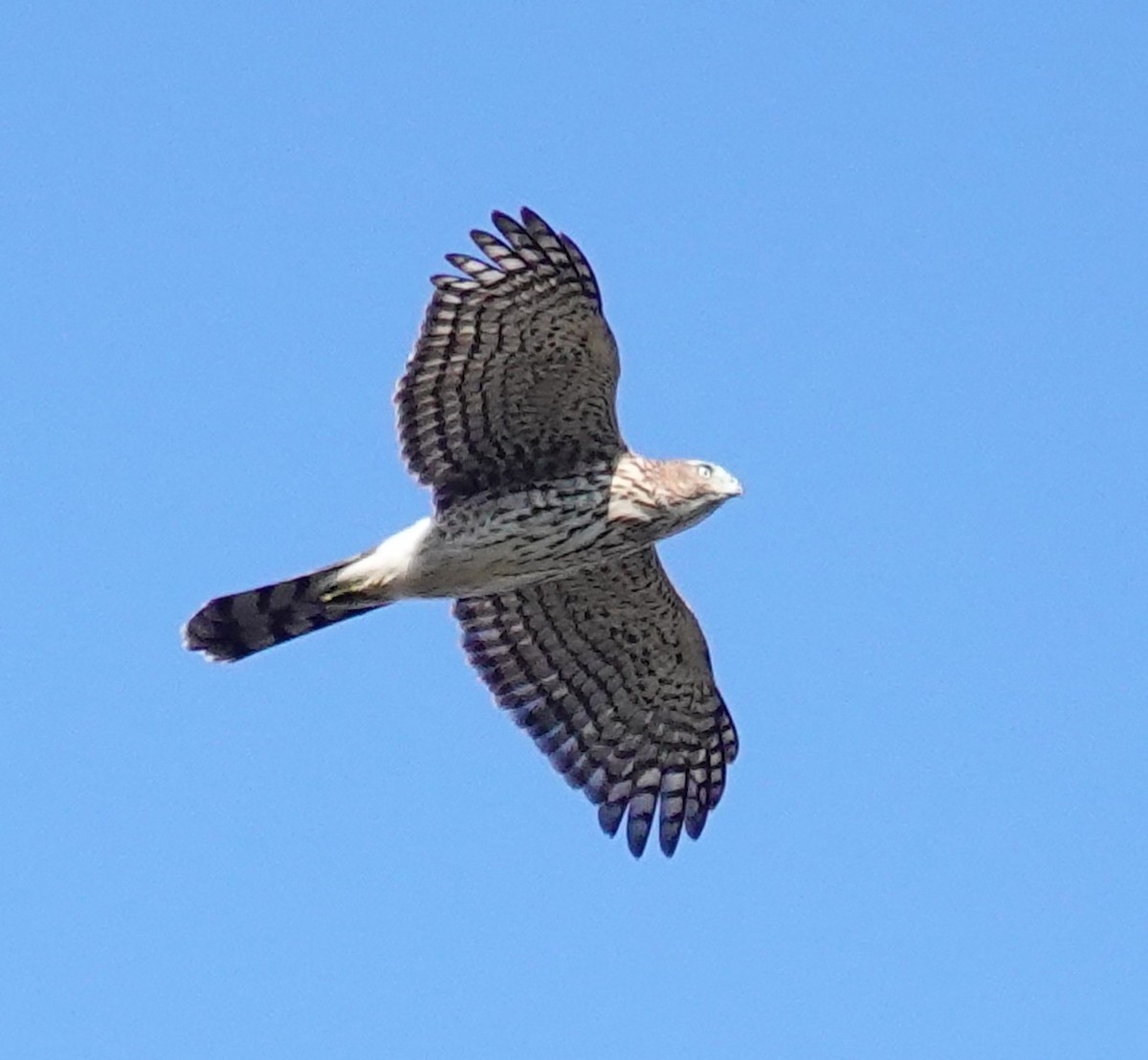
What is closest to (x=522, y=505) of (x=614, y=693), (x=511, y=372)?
(x=511, y=372)

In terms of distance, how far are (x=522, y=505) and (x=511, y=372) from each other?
26.1 inches

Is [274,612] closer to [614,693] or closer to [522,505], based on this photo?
[522,505]

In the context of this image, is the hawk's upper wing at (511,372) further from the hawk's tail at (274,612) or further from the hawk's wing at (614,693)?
the hawk's wing at (614,693)

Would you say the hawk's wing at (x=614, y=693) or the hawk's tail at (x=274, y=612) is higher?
the hawk's tail at (x=274, y=612)

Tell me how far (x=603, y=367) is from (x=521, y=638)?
213 cm

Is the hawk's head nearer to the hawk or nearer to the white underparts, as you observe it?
the hawk

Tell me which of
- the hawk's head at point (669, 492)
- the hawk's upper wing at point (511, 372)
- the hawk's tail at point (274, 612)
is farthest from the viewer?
the hawk's tail at point (274, 612)

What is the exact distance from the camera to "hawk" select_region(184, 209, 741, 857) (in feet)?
42.9

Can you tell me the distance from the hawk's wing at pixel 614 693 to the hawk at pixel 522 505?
0.04 feet

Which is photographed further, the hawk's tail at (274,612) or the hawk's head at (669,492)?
the hawk's tail at (274,612)

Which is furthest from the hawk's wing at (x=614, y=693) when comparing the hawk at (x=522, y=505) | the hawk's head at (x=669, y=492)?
the hawk's head at (x=669, y=492)

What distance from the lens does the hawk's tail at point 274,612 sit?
45.2 feet

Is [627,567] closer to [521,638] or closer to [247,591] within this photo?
[521,638]

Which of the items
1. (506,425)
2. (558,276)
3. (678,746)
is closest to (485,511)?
(506,425)
